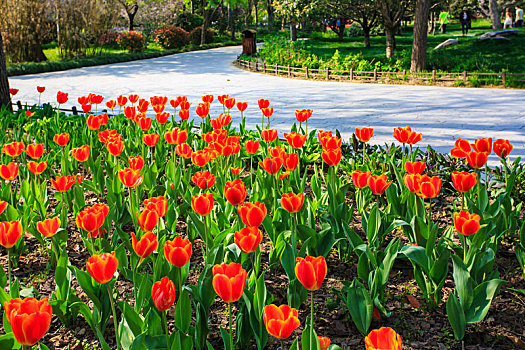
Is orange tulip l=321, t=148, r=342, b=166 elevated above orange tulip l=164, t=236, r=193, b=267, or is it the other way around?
orange tulip l=321, t=148, r=342, b=166

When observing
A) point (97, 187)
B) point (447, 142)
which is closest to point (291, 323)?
point (97, 187)

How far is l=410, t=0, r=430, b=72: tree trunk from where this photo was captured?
14.7 meters

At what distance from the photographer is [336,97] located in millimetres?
12453

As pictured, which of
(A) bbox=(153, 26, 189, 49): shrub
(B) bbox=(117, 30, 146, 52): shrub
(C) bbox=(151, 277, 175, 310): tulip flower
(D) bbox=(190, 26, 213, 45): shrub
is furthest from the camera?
(D) bbox=(190, 26, 213, 45): shrub

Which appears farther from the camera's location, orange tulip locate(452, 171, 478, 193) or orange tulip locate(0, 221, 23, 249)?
orange tulip locate(452, 171, 478, 193)

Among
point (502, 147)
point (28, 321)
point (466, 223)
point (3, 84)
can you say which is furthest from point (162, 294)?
point (3, 84)

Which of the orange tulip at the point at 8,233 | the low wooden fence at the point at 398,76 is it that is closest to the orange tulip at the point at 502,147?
the orange tulip at the point at 8,233

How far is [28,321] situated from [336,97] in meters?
11.5

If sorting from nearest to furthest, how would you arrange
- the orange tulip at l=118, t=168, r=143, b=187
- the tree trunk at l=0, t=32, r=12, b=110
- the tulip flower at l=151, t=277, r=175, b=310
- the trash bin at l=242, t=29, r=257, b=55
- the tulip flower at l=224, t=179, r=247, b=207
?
the tulip flower at l=151, t=277, r=175, b=310 < the tulip flower at l=224, t=179, r=247, b=207 < the orange tulip at l=118, t=168, r=143, b=187 < the tree trunk at l=0, t=32, r=12, b=110 < the trash bin at l=242, t=29, r=257, b=55

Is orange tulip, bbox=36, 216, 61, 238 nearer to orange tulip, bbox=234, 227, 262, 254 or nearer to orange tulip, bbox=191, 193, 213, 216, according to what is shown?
orange tulip, bbox=191, 193, 213, 216

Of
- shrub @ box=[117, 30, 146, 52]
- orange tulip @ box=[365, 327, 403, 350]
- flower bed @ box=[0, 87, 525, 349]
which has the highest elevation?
shrub @ box=[117, 30, 146, 52]

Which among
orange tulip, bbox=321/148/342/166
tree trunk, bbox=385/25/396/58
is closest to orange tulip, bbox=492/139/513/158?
orange tulip, bbox=321/148/342/166

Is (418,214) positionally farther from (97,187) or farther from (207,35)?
(207,35)

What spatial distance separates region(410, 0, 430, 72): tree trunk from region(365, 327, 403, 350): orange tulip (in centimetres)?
1490
